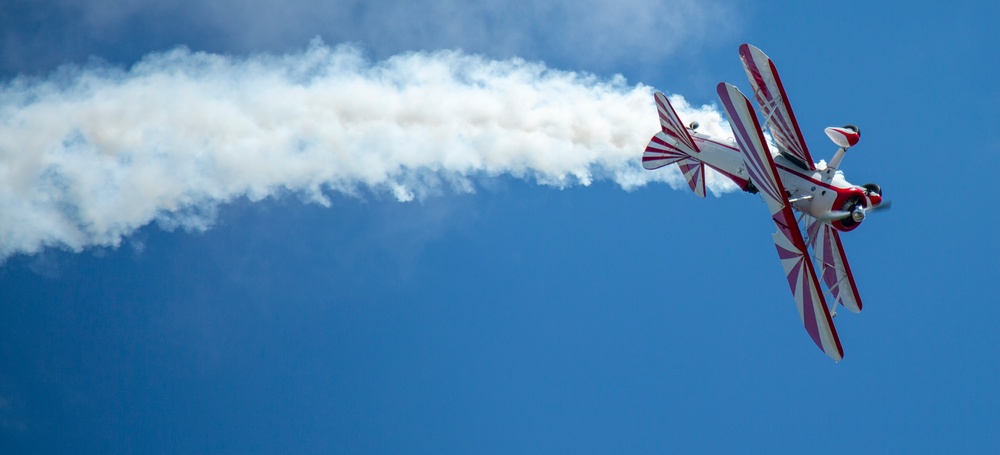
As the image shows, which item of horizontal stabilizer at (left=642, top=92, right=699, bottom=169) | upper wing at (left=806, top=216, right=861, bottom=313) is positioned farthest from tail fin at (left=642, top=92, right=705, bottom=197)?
upper wing at (left=806, top=216, right=861, bottom=313)

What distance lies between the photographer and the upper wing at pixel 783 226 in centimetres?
2939

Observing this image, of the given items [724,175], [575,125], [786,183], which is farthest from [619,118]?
[786,183]

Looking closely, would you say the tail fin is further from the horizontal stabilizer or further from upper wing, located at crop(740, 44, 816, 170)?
upper wing, located at crop(740, 44, 816, 170)

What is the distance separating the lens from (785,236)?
99.6 ft

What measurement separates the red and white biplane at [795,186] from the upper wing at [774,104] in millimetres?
24

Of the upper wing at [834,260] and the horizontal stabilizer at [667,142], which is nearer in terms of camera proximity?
the upper wing at [834,260]

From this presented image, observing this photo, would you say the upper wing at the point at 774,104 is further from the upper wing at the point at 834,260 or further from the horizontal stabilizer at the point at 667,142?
the horizontal stabilizer at the point at 667,142

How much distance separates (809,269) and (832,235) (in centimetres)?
258

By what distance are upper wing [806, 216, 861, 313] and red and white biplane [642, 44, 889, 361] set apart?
0.08ft

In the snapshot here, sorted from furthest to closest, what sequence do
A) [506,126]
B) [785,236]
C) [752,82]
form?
[506,126], [752,82], [785,236]

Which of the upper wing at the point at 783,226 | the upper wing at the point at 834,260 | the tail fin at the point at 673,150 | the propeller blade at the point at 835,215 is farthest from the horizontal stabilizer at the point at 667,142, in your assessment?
the propeller blade at the point at 835,215

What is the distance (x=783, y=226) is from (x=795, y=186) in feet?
5.42

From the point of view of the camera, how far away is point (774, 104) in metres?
32.0

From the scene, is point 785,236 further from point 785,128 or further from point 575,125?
point 575,125
